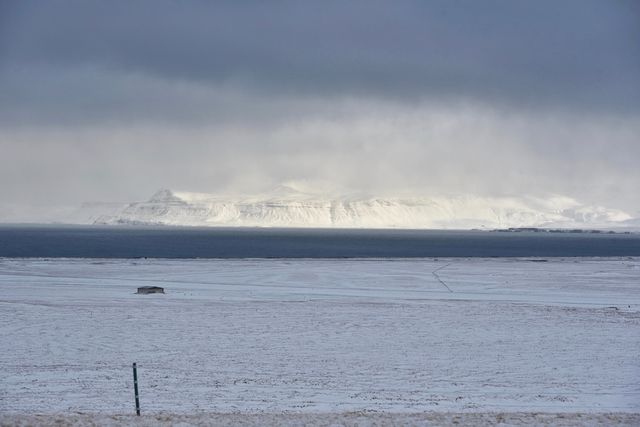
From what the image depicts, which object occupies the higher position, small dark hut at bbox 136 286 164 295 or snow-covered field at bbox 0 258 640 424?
small dark hut at bbox 136 286 164 295

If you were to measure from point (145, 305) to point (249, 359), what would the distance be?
558 inches

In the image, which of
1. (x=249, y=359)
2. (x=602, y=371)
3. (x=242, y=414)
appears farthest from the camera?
(x=249, y=359)

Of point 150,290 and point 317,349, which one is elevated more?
point 150,290

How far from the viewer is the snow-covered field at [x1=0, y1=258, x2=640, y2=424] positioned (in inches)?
609

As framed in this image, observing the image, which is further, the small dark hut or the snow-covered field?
the small dark hut

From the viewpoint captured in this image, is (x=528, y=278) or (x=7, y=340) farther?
(x=528, y=278)

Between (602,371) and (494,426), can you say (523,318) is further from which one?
(494,426)

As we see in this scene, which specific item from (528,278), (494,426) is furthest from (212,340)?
(528,278)

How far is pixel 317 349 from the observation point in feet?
70.8

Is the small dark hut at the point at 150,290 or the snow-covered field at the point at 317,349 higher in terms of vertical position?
the small dark hut at the point at 150,290

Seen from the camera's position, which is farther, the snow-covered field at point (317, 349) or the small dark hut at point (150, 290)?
the small dark hut at point (150, 290)

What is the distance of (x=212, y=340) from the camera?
23.2 meters

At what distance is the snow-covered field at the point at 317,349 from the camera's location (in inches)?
609

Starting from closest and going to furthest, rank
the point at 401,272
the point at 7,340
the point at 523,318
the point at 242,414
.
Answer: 1. the point at 242,414
2. the point at 7,340
3. the point at 523,318
4. the point at 401,272
